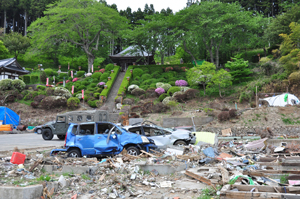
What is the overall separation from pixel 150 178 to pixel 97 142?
3.51m

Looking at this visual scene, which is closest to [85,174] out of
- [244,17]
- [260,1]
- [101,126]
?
[101,126]

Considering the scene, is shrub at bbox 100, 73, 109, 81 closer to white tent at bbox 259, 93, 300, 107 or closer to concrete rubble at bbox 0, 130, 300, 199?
white tent at bbox 259, 93, 300, 107

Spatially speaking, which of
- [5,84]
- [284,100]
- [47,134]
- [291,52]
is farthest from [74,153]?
[5,84]

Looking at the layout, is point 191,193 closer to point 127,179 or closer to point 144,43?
point 127,179

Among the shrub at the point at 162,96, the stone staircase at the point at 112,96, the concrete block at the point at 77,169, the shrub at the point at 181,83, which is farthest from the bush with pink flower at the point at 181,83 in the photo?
the concrete block at the point at 77,169

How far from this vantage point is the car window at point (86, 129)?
10.3 meters

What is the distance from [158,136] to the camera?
40.4 ft

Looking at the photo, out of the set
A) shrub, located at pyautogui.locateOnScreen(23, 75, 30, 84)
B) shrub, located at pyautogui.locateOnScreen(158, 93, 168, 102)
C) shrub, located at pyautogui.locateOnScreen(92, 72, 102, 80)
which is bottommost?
shrub, located at pyautogui.locateOnScreen(158, 93, 168, 102)

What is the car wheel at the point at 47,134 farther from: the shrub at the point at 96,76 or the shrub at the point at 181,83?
the shrub at the point at 96,76

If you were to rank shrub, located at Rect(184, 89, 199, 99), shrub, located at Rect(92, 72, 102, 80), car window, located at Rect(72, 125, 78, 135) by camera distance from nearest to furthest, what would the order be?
1. car window, located at Rect(72, 125, 78, 135)
2. shrub, located at Rect(184, 89, 199, 99)
3. shrub, located at Rect(92, 72, 102, 80)

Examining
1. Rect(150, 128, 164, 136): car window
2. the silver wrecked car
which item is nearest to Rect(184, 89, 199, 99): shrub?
the silver wrecked car

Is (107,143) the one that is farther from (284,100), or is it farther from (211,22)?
(211,22)

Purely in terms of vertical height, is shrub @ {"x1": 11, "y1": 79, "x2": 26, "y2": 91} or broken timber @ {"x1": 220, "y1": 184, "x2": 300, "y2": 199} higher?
shrub @ {"x1": 11, "y1": 79, "x2": 26, "y2": 91}

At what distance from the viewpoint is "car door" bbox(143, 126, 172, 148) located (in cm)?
1220
